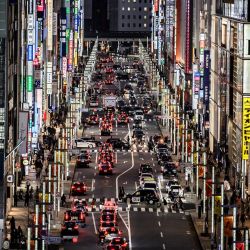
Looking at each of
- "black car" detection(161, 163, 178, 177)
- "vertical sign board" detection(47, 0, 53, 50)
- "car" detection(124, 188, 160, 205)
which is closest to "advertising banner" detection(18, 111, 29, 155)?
"car" detection(124, 188, 160, 205)

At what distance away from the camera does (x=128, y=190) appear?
117250 mm

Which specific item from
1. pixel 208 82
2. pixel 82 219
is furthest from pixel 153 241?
pixel 208 82

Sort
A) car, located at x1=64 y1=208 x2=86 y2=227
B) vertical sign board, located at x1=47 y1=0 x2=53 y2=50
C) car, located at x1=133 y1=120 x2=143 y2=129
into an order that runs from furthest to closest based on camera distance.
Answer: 1. car, located at x1=133 y1=120 x2=143 y2=129
2. vertical sign board, located at x1=47 y1=0 x2=53 y2=50
3. car, located at x1=64 y1=208 x2=86 y2=227

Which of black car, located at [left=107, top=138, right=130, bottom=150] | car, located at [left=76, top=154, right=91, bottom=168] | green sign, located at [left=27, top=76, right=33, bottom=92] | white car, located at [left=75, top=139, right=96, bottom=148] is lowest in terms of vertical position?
Answer: black car, located at [left=107, top=138, right=130, bottom=150]

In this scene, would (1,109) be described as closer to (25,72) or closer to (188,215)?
(188,215)

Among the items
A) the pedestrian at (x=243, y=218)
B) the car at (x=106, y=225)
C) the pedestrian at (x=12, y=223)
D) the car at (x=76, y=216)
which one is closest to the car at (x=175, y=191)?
the car at (x=76, y=216)

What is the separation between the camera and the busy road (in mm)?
92062

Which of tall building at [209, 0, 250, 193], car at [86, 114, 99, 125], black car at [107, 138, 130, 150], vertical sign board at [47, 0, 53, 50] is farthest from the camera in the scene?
car at [86, 114, 99, 125]

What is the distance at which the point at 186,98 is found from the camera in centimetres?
18400

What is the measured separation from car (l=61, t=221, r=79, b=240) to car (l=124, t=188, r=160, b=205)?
16.9 metres

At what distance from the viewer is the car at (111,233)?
8994cm

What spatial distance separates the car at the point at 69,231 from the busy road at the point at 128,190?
83mm

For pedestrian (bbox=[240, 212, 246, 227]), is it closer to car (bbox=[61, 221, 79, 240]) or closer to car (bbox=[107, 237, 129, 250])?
car (bbox=[107, 237, 129, 250])

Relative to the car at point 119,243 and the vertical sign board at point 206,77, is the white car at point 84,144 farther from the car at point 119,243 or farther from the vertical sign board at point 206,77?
the car at point 119,243
